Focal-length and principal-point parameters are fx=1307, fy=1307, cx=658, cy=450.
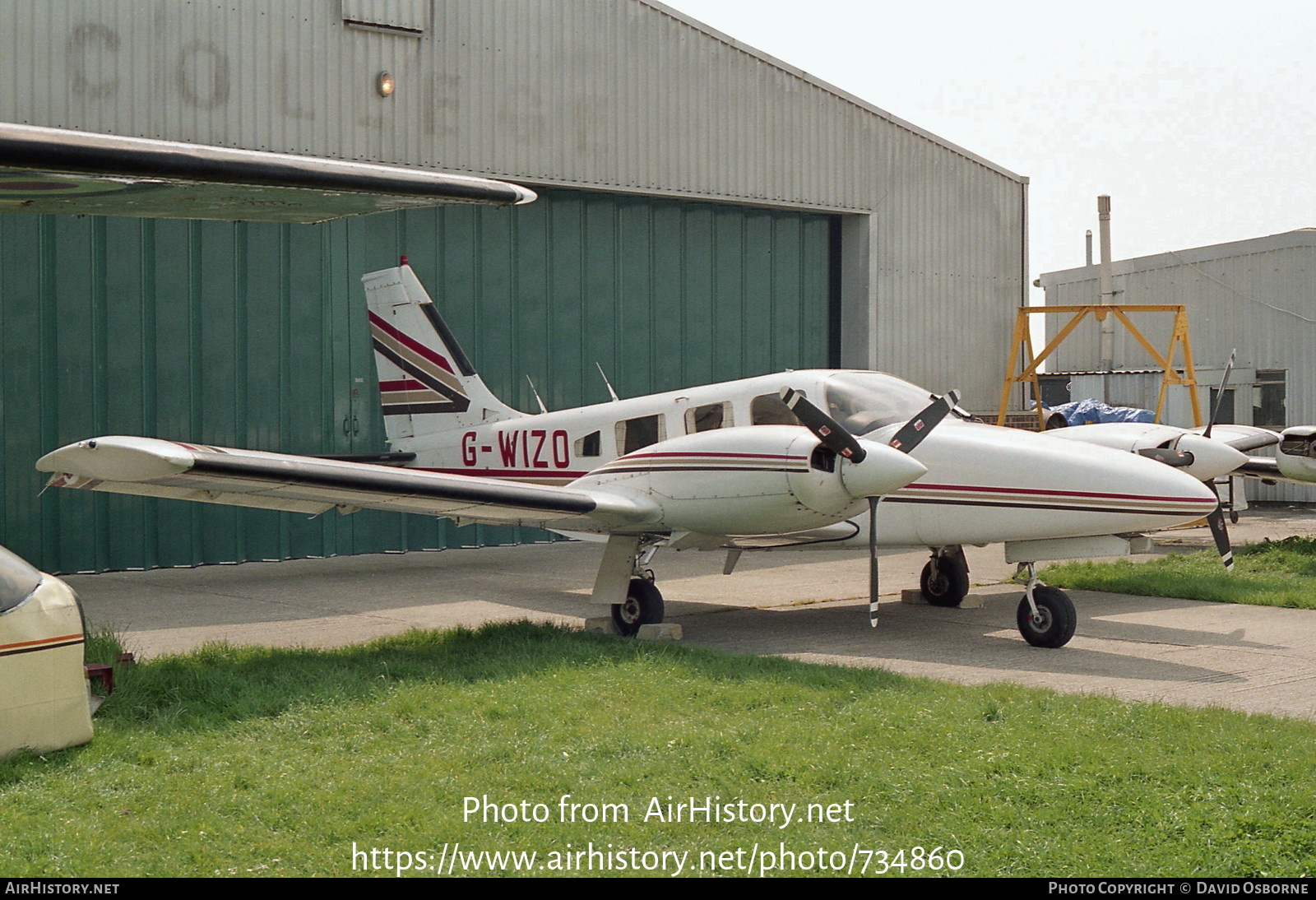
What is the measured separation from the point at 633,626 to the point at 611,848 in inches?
213

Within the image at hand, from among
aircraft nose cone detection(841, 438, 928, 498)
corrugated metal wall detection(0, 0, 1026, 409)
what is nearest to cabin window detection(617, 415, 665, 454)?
aircraft nose cone detection(841, 438, 928, 498)

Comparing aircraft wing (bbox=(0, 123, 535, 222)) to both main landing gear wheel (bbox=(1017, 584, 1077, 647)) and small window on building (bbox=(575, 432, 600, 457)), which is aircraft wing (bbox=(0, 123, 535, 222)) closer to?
small window on building (bbox=(575, 432, 600, 457))

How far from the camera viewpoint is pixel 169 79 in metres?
14.9

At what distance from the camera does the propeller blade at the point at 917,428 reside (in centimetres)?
1035

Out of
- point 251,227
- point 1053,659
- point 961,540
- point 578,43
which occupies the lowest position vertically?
point 1053,659

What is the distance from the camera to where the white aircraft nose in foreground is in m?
9.31

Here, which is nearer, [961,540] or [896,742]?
[896,742]

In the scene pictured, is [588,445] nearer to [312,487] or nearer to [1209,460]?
[312,487]

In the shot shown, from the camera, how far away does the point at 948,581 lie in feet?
41.1

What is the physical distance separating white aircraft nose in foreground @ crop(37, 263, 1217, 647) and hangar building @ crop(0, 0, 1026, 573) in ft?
20.4

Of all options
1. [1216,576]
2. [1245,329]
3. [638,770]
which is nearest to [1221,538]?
[1216,576]

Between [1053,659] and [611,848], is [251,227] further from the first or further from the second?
[611,848]

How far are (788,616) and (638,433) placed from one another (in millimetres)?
2211
